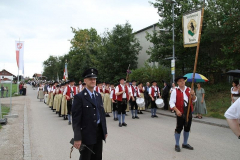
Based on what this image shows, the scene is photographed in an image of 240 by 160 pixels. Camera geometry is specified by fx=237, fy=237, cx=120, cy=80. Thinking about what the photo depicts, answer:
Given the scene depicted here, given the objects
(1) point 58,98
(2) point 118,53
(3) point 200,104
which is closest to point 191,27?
(3) point 200,104

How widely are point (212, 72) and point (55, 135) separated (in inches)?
500

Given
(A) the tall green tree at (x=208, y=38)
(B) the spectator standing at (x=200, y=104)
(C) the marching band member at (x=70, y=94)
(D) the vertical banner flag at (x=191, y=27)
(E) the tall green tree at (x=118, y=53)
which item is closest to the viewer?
(D) the vertical banner flag at (x=191, y=27)

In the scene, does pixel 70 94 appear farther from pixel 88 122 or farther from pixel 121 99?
pixel 88 122

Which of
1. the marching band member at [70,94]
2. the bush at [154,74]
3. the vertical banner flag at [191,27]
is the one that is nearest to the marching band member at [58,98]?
the marching band member at [70,94]

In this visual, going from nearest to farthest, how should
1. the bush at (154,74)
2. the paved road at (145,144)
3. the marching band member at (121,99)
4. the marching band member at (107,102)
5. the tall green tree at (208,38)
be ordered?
1. the paved road at (145,144)
2. the marching band member at (121,99)
3. the tall green tree at (208,38)
4. the marching band member at (107,102)
5. the bush at (154,74)

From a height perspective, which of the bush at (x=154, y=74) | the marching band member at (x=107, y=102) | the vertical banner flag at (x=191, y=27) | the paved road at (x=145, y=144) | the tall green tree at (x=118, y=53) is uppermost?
the tall green tree at (x=118, y=53)

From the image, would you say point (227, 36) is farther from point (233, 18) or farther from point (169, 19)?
point (169, 19)

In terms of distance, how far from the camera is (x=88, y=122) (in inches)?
154

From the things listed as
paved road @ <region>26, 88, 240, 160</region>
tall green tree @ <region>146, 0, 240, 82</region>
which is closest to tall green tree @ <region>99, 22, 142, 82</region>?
tall green tree @ <region>146, 0, 240, 82</region>

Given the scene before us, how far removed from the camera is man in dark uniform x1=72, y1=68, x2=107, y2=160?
3.86m

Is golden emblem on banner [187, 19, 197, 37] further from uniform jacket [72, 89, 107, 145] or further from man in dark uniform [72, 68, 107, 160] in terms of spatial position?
uniform jacket [72, 89, 107, 145]

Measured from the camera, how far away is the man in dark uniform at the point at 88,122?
12.7ft

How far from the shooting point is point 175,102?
646cm

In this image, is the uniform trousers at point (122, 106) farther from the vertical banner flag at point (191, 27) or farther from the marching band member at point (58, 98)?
the marching band member at point (58, 98)
